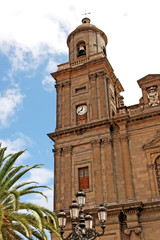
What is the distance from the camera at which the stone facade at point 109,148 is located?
70.9 ft

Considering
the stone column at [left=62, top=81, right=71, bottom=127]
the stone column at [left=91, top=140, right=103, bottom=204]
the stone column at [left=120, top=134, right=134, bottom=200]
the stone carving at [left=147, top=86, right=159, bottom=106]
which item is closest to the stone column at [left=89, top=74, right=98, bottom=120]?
the stone column at [left=62, top=81, right=71, bottom=127]

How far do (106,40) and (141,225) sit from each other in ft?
62.5

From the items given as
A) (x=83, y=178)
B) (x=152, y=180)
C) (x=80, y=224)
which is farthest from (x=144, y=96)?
(x=80, y=224)

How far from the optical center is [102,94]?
1074 inches

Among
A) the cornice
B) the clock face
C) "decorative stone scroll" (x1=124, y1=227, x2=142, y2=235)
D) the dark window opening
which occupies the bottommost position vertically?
"decorative stone scroll" (x1=124, y1=227, x2=142, y2=235)

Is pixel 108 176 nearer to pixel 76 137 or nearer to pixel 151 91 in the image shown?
pixel 76 137

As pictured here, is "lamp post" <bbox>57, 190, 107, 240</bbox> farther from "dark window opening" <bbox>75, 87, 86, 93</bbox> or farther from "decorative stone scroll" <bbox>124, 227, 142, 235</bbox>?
"dark window opening" <bbox>75, 87, 86, 93</bbox>

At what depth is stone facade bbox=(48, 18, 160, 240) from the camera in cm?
2161

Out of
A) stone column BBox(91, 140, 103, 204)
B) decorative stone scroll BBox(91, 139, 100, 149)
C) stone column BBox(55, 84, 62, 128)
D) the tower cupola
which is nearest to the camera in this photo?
stone column BBox(91, 140, 103, 204)

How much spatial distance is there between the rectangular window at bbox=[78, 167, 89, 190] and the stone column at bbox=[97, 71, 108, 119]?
4291 mm

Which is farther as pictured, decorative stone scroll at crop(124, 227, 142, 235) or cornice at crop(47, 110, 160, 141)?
cornice at crop(47, 110, 160, 141)

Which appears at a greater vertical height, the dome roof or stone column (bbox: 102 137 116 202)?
A: the dome roof

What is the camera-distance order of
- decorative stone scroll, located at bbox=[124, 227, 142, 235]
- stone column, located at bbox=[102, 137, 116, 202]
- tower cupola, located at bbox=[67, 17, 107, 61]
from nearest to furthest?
1. decorative stone scroll, located at bbox=[124, 227, 142, 235]
2. stone column, located at bbox=[102, 137, 116, 202]
3. tower cupola, located at bbox=[67, 17, 107, 61]

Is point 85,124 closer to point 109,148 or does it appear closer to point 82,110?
point 82,110
